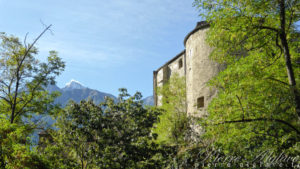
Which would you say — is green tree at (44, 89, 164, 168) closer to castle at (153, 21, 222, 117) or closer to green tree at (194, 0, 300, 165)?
green tree at (194, 0, 300, 165)

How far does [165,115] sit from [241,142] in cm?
1088

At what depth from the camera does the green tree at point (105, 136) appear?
1160 cm

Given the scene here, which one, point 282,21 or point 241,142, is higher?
point 282,21

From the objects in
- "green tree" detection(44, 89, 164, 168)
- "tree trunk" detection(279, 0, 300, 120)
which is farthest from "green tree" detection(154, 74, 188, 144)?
"tree trunk" detection(279, 0, 300, 120)

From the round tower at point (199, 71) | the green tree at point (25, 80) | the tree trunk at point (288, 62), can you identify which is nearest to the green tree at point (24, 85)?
the green tree at point (25, 80)

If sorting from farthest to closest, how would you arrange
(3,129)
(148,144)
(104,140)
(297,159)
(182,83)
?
(182,83) < (148,144) < (104,140) < (297,159) < (3,129)

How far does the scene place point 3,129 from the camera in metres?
7.94

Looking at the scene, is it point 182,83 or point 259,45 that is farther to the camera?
point 182,83

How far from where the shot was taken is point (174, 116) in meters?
19.2

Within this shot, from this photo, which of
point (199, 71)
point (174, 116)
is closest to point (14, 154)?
point (174, 116)

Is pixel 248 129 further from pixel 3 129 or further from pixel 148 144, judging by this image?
pixel 3 129

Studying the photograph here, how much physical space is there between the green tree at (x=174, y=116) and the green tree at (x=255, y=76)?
22.7ft

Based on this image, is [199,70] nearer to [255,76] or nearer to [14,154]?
[255,76]

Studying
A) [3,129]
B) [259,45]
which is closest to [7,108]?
[3,129]
